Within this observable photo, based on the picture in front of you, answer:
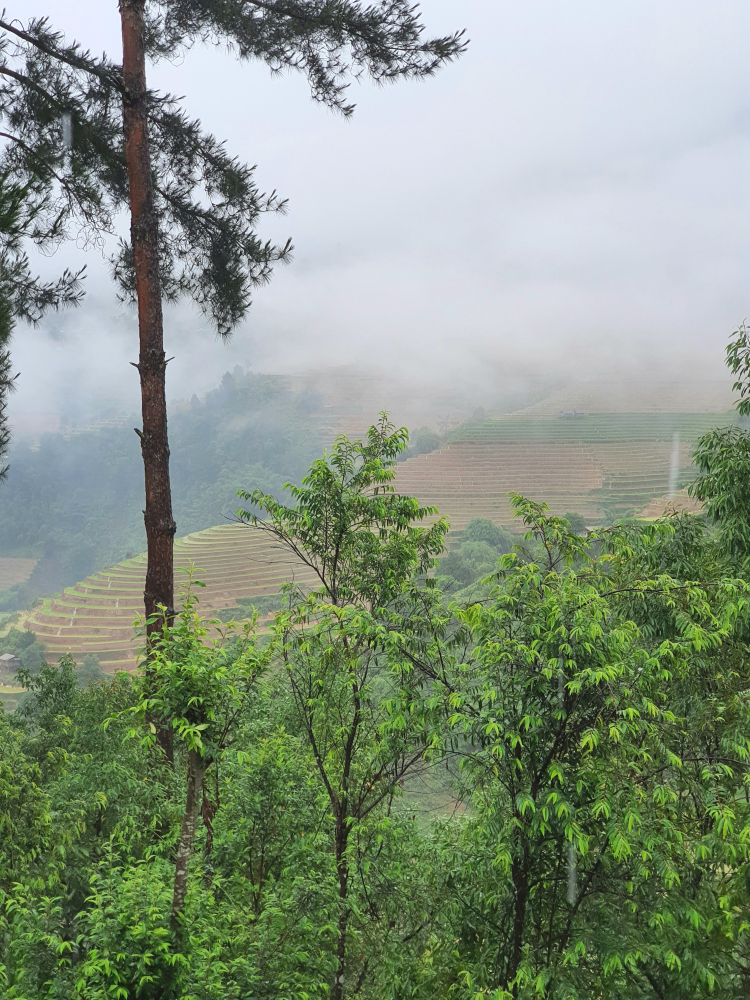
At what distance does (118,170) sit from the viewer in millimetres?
7066

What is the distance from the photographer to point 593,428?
83.1m

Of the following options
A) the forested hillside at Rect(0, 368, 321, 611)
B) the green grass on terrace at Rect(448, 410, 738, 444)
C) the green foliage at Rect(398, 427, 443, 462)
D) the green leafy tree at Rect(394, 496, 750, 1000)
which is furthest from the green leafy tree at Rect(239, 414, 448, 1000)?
the green grass on terrace at Rect(448, 410, 738, 444)

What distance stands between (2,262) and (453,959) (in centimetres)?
508

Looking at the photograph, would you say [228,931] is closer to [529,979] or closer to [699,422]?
[529,979]

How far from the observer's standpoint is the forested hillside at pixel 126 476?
67000 mm

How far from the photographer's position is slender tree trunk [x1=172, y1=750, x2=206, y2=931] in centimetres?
269

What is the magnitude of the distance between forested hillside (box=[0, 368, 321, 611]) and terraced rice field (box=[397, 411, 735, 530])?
617 inches

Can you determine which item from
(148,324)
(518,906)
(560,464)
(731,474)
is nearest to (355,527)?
(518,906)

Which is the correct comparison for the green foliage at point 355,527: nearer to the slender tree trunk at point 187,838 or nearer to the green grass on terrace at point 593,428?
the slender tree trunk at point 187,838

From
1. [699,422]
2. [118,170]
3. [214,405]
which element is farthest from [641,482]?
[118,170]

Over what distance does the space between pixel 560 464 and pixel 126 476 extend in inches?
1920

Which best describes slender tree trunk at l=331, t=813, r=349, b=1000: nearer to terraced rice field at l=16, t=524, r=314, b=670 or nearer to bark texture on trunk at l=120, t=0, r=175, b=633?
bark texture on trunk at l=120, t=0, r=175, b=633

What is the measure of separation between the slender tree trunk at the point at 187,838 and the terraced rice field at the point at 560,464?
51688 millimetres

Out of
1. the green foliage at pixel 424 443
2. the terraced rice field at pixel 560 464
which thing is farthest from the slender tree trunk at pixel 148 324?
the green foliage at pixel 424 443
